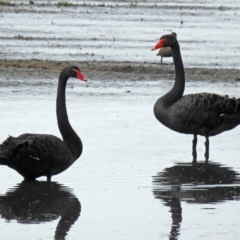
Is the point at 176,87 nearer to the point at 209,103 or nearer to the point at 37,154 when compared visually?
the point at 209,103

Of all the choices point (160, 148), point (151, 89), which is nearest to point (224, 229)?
point (160, 148)

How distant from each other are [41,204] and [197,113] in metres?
3.51

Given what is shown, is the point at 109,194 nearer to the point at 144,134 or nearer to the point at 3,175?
the point at 3,175

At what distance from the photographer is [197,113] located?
11336mm

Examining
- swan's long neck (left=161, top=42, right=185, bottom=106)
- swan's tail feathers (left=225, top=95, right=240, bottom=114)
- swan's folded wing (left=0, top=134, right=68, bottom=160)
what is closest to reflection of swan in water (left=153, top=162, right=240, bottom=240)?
swan's folded wing (left=0, top=134, right=68, bottom=160)

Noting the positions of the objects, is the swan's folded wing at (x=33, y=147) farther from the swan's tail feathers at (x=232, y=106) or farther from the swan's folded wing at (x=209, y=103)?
the swan's tail feathers at (x=232, y=106)

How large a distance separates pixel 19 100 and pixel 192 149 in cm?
424

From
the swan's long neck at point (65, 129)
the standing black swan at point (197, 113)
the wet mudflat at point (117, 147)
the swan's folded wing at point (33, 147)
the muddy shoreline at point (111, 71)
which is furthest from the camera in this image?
the muddy shoreline at point (111, 71)

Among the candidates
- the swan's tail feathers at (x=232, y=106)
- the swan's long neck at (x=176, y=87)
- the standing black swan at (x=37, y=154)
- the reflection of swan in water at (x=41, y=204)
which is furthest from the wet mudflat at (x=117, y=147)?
the swan's long neck at (x=176, y=87)

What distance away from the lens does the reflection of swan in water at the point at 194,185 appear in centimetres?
852

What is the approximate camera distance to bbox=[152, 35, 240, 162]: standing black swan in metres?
11.3

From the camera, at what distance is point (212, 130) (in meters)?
11.5

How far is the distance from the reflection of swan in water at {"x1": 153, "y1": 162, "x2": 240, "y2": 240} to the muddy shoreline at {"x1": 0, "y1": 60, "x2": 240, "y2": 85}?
25.0 feet

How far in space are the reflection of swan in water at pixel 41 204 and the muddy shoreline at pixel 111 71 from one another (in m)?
8.37
